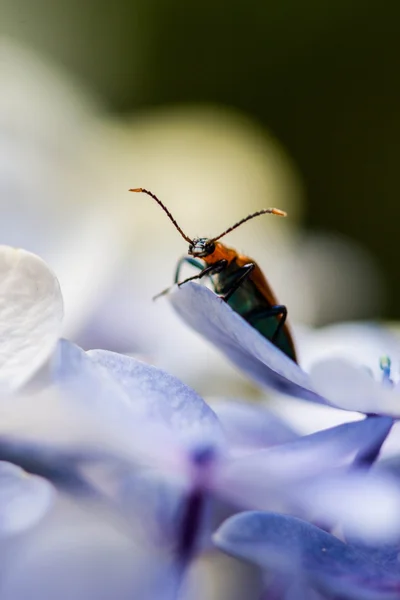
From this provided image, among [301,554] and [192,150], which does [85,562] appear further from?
[192,150]

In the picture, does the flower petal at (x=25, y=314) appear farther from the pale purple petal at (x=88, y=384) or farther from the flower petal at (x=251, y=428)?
the flower petal at (x=251, y=428)

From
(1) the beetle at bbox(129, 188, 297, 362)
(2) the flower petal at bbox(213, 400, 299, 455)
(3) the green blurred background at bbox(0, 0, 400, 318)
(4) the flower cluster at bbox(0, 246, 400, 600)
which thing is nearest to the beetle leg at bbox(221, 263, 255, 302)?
(1) the beetle at bbox(129, 188, 297, 362)

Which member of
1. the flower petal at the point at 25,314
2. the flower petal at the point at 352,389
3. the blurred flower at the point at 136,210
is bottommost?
the blurred flower at the point at 136,210

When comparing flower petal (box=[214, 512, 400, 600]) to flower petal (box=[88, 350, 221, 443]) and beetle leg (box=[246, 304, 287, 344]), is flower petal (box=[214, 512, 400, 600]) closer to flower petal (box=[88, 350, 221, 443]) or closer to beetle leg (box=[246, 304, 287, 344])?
flower petal (box=[88, 350, 221, 443])

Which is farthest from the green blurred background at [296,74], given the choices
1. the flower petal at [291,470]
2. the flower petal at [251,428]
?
the flower petal at [291,470]

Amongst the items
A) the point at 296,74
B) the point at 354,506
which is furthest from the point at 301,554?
the point at 296,74

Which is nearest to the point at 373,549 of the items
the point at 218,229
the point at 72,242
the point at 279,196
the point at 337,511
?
the point at 337,511

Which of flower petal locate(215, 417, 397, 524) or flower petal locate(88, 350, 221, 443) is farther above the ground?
flower petal locate(88, 350, 221, 443)

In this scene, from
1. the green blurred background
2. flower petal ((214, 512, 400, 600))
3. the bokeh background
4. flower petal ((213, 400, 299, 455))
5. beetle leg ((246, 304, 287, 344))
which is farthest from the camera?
the green blurred background
